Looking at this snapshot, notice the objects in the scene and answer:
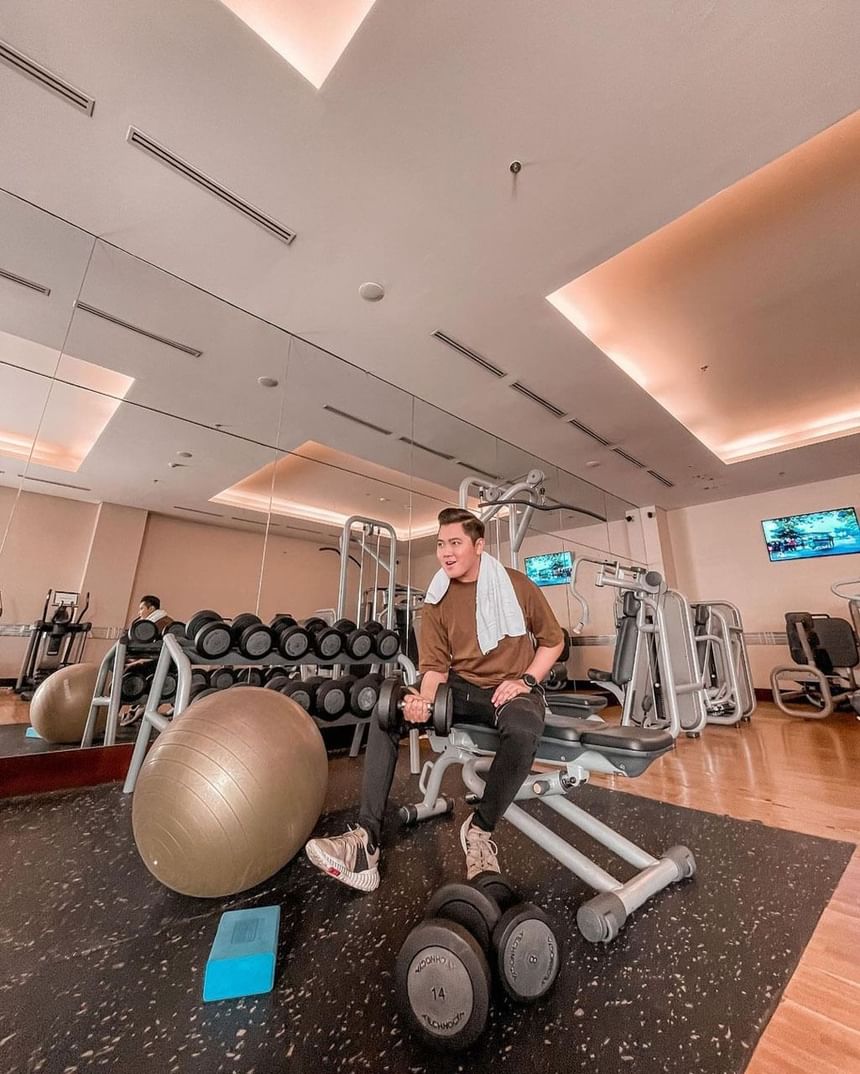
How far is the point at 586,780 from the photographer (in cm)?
115

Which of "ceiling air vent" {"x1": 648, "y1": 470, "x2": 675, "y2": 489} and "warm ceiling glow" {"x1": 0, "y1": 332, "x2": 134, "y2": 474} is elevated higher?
"ceiling air vent" {"x1": 648, "y1": 470, "x2": 675, "y2": 489}

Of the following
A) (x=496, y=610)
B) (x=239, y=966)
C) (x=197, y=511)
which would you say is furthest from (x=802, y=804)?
(x=197, y=511)

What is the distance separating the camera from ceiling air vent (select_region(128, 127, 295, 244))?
1.77m

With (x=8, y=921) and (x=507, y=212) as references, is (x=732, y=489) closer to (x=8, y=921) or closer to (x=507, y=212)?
(x=507, y=212)

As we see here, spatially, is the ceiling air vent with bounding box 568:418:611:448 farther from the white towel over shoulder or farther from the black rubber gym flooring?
the black rubber gym flooring

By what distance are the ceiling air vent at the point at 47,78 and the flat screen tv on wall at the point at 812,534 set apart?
756 centimetres

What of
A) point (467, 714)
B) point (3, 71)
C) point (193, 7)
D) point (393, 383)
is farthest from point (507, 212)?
point (467, 714)

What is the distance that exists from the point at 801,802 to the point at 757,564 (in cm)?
509

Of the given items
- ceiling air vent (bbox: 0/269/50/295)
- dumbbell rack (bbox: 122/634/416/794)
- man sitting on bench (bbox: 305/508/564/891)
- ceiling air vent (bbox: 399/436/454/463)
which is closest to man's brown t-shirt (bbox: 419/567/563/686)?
man sitting on bench (bbox: 305/508/564/891)

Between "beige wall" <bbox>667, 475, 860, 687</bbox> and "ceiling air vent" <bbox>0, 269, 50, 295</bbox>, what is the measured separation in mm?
7532

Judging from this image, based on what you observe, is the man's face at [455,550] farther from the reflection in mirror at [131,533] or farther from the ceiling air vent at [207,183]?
the ceiling air vent at [207,183]

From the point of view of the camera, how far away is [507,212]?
2.11 meters

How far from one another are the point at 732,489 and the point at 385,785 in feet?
21.6

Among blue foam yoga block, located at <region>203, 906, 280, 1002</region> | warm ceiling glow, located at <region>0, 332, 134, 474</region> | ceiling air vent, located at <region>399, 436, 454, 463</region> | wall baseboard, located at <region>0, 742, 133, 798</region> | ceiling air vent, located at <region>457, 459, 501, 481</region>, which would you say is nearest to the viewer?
blue foam yoga block, located at <region>203, 906, 280, 1002</region>
